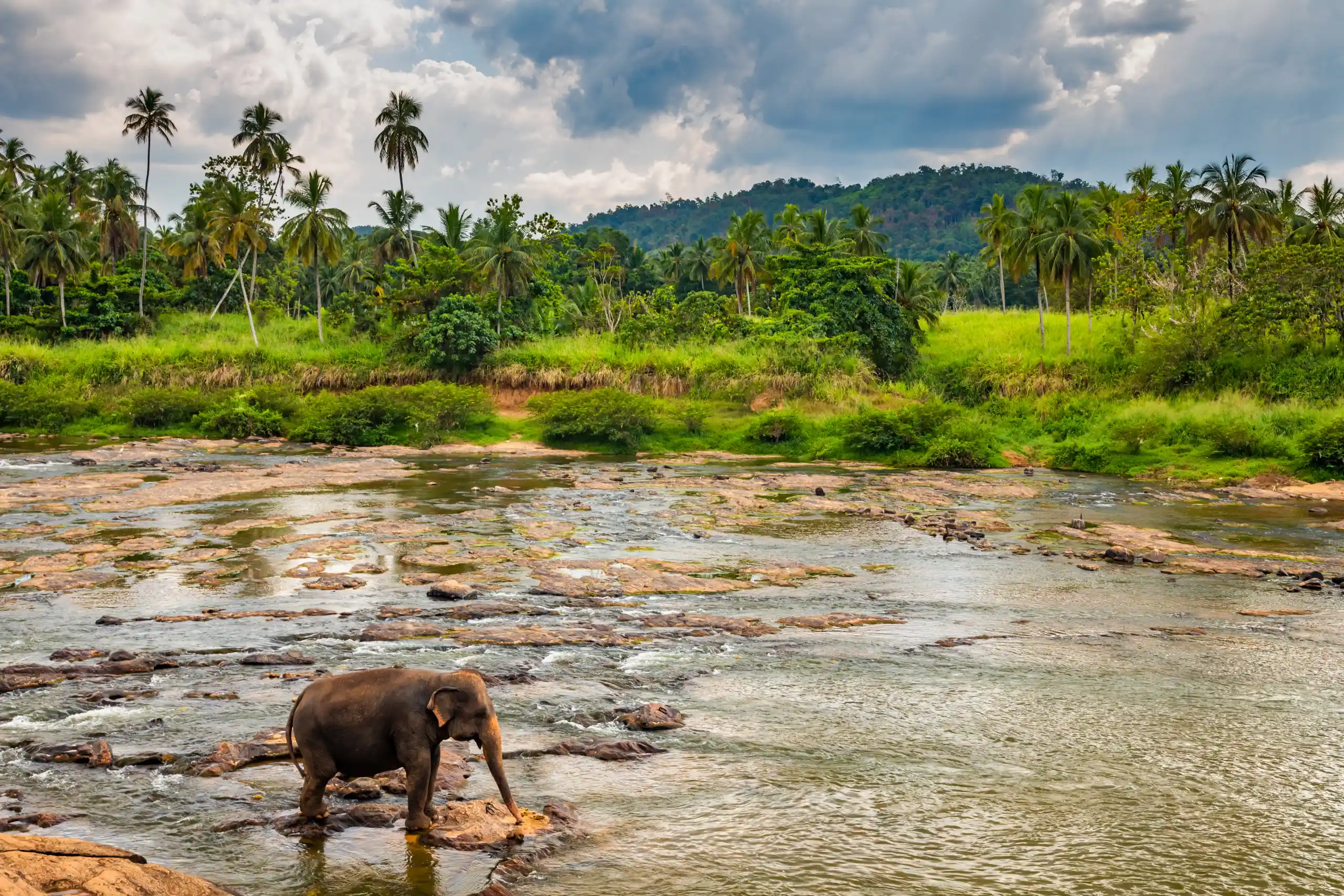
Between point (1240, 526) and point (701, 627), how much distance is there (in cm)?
1639

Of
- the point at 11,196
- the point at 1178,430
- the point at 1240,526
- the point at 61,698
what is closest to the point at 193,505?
the point at 61,698

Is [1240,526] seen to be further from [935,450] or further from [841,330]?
[841,330]

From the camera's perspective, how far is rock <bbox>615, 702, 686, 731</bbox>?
9609mm

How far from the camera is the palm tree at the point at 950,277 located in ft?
310

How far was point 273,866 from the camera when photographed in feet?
21.9

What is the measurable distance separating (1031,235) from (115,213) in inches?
2224

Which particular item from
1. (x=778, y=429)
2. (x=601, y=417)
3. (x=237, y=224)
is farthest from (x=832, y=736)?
(x=237, y=224)

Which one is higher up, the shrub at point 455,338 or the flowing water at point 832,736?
the shrub at point 455,338

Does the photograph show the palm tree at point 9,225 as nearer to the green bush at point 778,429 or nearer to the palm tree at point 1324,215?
the green bush at point 778,429

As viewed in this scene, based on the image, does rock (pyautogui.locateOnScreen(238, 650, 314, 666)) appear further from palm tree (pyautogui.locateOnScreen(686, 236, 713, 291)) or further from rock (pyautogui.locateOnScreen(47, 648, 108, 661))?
palm tree (pyautogui.locateOnScreen(686, 236, 713, 291))

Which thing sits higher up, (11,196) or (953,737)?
(11,196)

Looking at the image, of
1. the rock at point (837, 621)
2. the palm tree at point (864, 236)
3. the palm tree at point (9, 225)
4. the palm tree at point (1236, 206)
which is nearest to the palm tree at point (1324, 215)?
the palm tree at point (1236, 206)

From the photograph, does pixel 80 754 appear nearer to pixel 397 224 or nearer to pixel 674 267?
pixel 397 224

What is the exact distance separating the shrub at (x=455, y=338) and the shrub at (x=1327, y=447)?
3462 cm
